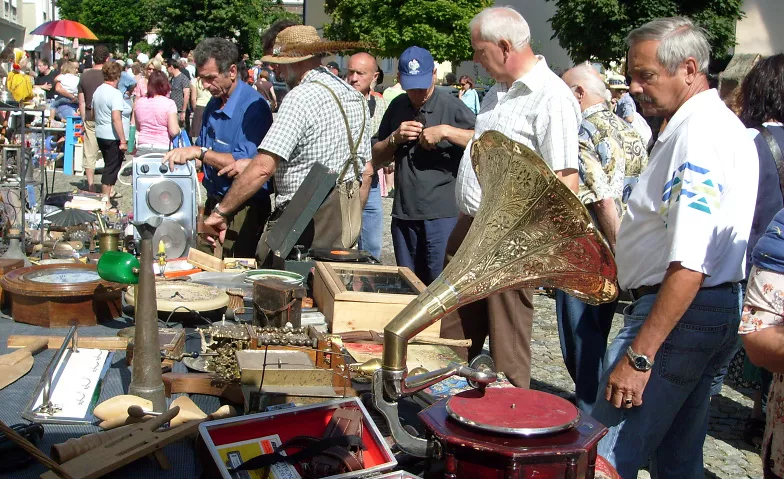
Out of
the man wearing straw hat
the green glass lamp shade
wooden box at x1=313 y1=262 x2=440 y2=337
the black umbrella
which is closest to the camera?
the green glass lamp shade

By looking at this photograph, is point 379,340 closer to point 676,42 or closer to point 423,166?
point 676,42

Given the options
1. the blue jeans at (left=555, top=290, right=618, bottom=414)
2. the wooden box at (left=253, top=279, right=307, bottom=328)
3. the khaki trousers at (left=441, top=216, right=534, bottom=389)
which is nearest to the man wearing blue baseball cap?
the blue jeans at (left=555, top=290, right=618, bottom=414)

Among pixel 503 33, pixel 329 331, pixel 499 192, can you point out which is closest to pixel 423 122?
pixel 503 33

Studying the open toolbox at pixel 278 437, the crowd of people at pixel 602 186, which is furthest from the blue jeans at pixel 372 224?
the open toolbox at pixel 278 437

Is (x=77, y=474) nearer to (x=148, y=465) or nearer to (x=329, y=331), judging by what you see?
(x=148, y=465)

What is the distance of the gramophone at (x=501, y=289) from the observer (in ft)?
4.95

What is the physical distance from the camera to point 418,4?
34125mm

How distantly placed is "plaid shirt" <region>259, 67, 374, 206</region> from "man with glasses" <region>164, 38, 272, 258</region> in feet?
1.45

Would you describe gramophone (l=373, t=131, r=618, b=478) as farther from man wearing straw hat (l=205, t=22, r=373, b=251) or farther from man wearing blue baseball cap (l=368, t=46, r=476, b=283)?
man wearing blue baseball cap (l=368, t=46, r=476, b=283)

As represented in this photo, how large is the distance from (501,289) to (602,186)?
205 cm

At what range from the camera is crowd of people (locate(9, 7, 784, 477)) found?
2141 millimetres

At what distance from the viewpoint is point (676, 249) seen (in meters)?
2.09

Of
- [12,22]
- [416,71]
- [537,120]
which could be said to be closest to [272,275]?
[537,120]

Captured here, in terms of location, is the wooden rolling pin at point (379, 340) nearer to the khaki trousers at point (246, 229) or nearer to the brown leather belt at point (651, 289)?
the brown leather belt at point (651, 289)
